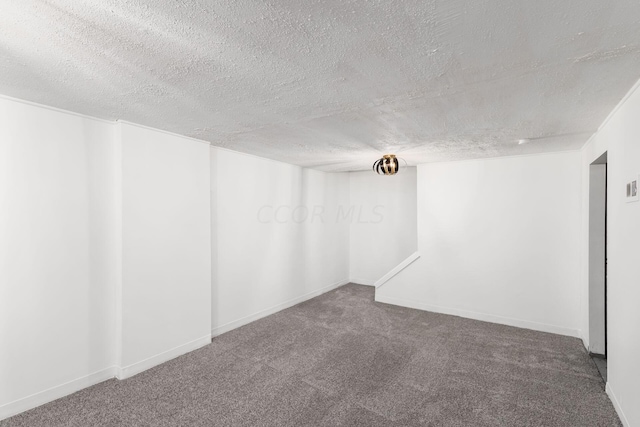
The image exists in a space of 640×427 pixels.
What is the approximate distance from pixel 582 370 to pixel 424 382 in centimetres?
156

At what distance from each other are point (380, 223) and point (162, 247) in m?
4.15

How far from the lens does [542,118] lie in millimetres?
2492

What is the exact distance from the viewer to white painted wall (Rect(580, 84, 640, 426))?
1.87 m

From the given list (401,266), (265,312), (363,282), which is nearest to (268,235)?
(265,312)

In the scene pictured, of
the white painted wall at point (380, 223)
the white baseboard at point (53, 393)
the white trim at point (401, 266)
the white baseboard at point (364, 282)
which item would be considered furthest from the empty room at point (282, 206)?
the white baseboard at point (364, 282)

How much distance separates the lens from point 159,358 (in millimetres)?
2982

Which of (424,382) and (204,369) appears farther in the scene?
(204,369)

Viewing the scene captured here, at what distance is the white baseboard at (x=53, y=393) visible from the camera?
2.19 m

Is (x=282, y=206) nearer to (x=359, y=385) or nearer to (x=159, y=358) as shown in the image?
(x=159, y=358)

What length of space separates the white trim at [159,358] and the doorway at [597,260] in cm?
418

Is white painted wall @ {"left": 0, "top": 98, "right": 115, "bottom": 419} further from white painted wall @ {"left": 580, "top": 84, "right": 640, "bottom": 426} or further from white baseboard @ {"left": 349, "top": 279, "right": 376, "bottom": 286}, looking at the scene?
white baseboard @ {"left": 349, "top": 279, "right": 376, "bottom": 286}

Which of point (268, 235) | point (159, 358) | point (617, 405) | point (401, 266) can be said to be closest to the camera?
point (617, 405)

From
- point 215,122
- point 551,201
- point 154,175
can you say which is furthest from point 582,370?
point 154,175

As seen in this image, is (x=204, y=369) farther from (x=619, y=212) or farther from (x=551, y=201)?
(x=551, y=201)
